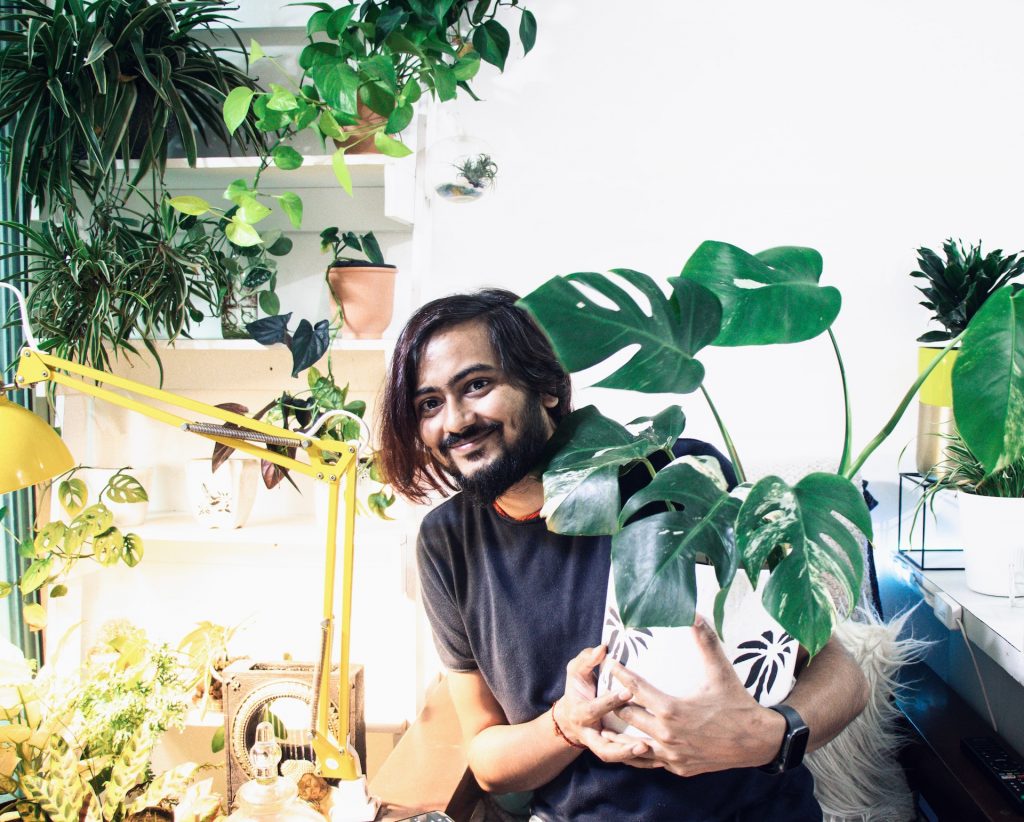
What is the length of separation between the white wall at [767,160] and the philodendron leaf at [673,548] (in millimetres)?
1032

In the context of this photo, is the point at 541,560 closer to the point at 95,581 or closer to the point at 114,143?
the point at 114,143

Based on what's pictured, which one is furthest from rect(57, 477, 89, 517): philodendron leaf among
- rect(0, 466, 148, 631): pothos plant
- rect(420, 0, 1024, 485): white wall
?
rect(420, 0, 1024, 485): white wall

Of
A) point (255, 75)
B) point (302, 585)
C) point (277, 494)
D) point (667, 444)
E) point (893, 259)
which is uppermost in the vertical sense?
point (255, 75)

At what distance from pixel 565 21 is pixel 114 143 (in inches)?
35.2

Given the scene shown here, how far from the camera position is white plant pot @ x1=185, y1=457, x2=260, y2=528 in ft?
5.20

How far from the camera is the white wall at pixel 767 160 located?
167cm

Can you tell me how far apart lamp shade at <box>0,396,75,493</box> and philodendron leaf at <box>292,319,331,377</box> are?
0.45 meters

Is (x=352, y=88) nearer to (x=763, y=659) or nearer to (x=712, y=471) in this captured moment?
(x=712, y=471)

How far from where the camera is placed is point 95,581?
1.87 m

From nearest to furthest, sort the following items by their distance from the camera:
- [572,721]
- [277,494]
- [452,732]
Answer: [572,721] → [452,732] → [277,494]

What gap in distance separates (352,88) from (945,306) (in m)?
1.09

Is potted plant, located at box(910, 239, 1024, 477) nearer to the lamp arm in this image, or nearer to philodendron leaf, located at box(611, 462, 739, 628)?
philodendron leaf, located at box(611, 462, 739, 628)

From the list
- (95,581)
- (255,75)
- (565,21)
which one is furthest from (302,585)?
(565,21)

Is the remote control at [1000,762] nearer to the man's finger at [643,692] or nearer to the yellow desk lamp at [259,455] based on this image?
the man's finger at [643,692]
